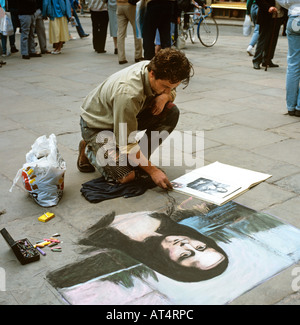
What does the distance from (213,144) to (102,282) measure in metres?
2.20

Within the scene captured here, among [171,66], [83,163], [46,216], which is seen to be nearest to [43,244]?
[46,216]

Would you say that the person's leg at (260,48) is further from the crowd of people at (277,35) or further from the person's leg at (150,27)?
the person's leg at (150,27)

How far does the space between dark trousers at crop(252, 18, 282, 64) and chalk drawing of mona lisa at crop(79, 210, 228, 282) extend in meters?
5.18

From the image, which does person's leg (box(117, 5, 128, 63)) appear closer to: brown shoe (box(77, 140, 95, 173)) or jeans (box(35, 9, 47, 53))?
jeans (box(35, 9, 47, 53))

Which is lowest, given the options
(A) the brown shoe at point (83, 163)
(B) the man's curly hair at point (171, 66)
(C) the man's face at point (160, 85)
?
(A) the brown shoe at point (83, 163)

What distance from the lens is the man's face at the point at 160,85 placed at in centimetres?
279

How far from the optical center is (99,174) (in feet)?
11.5

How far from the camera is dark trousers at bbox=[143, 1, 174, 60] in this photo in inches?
255

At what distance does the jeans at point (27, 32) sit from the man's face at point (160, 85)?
6.67 metres

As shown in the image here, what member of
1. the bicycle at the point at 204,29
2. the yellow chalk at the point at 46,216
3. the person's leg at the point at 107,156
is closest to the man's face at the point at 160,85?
the person's leg at the point at 107,156

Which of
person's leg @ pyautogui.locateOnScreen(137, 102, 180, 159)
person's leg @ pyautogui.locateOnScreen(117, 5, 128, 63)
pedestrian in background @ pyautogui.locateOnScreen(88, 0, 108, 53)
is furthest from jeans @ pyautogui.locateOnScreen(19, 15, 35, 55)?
person's leg @ pyautogui.locateOnScreen(137, 102, 180, 159)

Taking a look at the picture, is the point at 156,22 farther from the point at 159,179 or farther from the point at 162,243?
the point at 162,243

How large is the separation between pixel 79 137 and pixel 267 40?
14.1 feet

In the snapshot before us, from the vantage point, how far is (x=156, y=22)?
6539 millimetres
